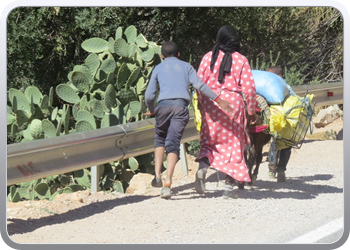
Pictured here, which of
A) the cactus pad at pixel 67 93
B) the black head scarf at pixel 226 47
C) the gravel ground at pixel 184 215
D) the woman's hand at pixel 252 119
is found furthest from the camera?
the cactus pad at pixel 67 93

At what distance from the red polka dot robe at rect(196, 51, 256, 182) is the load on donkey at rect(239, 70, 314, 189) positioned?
473 millimetres

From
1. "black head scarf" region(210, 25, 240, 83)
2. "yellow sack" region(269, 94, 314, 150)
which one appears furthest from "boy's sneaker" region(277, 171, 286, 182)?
"black head scarf" region(210, 25, 240, 83)

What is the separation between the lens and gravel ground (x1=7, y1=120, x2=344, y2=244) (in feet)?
19.9

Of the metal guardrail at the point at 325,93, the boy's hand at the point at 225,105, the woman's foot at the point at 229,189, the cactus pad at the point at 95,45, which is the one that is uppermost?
the cactus pad at the point at 95,45

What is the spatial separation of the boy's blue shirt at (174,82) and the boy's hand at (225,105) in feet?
0.30

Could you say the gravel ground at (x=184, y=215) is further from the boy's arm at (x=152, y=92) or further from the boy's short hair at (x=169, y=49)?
the boy's short hair at (x=169, y=49)

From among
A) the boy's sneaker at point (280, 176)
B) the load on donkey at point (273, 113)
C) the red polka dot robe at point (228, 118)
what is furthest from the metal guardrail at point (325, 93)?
the red polka dot robe at point (228, 118)

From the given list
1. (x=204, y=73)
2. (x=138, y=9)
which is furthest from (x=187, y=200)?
(x=138, y=9)

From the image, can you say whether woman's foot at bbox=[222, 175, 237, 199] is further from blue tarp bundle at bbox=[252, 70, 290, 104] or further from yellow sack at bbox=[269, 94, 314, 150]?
blue tarp bundle at bbox=[252, 70, 290, 104]

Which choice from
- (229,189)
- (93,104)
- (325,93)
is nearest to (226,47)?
(229,189)

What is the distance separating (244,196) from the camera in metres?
8.10

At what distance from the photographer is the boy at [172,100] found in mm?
7672
